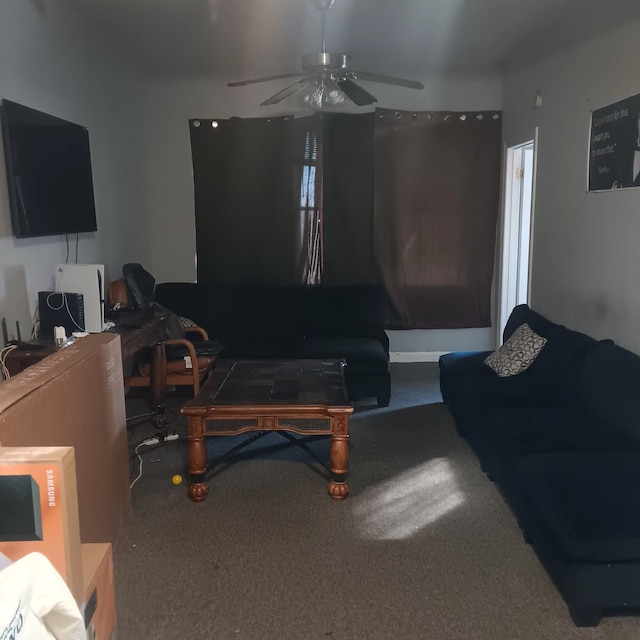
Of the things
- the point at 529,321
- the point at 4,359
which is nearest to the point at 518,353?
the point at 529,321

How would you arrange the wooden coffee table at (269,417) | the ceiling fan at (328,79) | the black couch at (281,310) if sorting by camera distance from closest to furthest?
1. the wooden coffee table at (269,417)
2. the ceiling fan at (328,79)
3. the black couch at (281,310)

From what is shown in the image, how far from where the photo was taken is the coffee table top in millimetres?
2912

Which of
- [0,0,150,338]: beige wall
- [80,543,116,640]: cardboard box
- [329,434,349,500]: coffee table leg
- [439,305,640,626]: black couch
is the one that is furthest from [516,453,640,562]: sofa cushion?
[0,0,150,338]: beige wall

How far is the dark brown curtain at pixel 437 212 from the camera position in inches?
206

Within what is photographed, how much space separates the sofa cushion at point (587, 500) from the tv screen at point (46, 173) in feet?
8.43

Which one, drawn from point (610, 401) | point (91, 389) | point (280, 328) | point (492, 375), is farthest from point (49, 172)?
point (610, 401)

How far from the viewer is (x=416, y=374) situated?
17.0 feet

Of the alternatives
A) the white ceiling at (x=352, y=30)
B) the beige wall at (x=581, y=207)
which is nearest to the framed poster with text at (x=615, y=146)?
the beige wall at (x=581, y=207)

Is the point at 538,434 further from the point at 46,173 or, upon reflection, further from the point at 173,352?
the point at 46,173

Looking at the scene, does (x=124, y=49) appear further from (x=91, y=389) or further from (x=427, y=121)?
(x=91, y=389)

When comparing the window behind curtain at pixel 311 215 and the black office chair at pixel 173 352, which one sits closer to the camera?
the black office chair at pixel 173 352

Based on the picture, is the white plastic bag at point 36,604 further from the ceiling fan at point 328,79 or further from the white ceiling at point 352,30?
the white ceiling at point 352,30

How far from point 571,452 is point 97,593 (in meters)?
1.87

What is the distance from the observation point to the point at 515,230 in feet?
17.0
